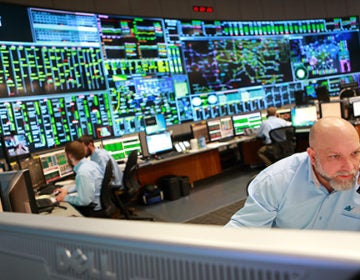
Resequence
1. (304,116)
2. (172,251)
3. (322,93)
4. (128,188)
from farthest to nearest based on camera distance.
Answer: (322,93)
(304,116)
(128,188)
(172,251)

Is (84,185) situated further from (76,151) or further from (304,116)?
(304,116)

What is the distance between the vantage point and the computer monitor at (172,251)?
1.05 ft

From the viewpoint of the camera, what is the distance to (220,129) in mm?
6887

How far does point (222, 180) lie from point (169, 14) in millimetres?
3424

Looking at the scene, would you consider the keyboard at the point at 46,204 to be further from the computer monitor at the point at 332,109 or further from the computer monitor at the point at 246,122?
the computer monitor at the point at 332,109

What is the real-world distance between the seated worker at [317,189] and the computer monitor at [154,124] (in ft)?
14.4

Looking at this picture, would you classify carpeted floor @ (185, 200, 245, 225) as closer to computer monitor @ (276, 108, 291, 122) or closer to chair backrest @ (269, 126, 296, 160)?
chair backrest @ (269, 126, 296, 160)

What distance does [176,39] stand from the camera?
7043 millimetres

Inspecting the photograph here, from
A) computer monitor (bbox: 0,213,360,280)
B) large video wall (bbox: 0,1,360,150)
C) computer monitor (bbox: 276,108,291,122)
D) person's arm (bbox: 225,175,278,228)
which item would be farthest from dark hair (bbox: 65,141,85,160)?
computer monitor (bbox: 276,108,291,122)

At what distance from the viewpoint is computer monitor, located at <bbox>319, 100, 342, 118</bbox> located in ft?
19.6

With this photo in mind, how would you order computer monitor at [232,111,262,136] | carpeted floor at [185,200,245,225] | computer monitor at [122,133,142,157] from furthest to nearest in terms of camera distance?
1. computer monitor at [232,111,262,136]
2. computer monitor at [122,133,142,157]
3. carpeted floor at [185,200,245,225]

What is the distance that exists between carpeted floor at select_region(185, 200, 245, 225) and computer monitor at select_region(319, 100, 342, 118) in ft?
7.99

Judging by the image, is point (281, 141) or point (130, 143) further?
point (281, 141)

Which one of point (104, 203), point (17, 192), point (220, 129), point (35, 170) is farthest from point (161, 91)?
point (17, 192)
